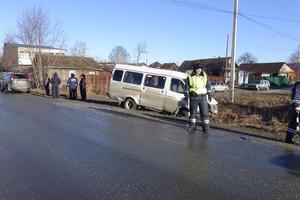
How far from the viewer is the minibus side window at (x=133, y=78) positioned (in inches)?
762

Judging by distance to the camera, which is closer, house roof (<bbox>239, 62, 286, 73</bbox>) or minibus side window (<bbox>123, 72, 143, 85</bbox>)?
minibus side window (<bbox>123, 72, 143, 85</bbox>)

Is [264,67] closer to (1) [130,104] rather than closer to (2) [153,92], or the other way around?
(1) [130,104]

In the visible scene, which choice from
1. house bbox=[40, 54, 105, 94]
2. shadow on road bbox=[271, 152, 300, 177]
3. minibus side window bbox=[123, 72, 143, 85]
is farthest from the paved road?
house bbox=[40, 54, 105, 94]

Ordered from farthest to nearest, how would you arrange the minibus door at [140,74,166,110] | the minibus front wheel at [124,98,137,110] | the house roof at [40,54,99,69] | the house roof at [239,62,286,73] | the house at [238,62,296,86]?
1. the house roof at [239,62,286,73]
2. the house at [238,62,296,86]
3. the house roof at [40,54,99,69]
4. the minibus front wheel at [124,98,137,110]
5. the minibus door at [140,74,166,110]

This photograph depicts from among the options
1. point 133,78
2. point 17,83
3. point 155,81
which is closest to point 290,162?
point 155,81

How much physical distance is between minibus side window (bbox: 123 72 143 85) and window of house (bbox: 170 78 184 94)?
1.71 metres

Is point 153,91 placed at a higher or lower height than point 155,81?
lower

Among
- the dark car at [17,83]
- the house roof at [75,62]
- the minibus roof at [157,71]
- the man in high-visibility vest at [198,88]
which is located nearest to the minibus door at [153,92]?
the minibus roof at [157,71]

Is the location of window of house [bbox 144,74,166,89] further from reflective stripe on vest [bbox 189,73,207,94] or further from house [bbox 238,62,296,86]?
house [bbox 238,62,296,86]

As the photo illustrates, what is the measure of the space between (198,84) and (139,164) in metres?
5.03

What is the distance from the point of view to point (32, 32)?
40.6 metres

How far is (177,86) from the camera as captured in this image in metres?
18.2

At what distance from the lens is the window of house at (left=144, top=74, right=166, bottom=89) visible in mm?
18516

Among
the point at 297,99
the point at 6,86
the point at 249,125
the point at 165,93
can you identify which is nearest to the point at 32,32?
the point at 6,86
